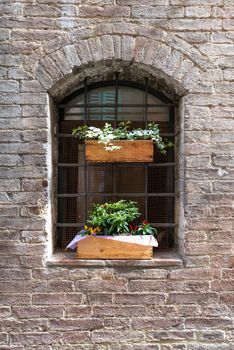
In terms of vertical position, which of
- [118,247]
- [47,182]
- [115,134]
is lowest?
[118,247]

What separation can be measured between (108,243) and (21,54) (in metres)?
1.74

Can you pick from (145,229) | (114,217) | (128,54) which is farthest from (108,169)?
(128,54)

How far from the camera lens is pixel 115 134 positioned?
3.28 m

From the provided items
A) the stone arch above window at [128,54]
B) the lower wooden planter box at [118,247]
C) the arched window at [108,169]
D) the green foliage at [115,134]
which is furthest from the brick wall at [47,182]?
the arched window at [108,169]

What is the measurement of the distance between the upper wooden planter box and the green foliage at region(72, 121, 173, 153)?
60 mm

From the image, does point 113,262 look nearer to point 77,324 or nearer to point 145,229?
point 145,229

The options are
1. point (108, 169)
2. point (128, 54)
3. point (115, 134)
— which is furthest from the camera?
point (108, 169)

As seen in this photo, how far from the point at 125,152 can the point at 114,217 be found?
56cm

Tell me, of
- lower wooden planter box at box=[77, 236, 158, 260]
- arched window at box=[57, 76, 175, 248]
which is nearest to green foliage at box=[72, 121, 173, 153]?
arched window at box=[57, 76, 175, 248]

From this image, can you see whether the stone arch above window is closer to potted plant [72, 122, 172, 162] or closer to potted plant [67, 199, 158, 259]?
potted plant [72, 122, 172, 162]

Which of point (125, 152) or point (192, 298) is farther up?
point (125, 152)

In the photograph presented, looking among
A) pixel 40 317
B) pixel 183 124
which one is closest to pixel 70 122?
pixel 183 124

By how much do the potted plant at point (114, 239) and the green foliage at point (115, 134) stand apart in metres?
0.60

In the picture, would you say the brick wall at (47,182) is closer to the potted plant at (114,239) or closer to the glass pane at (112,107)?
the potted plant at (114,239)
